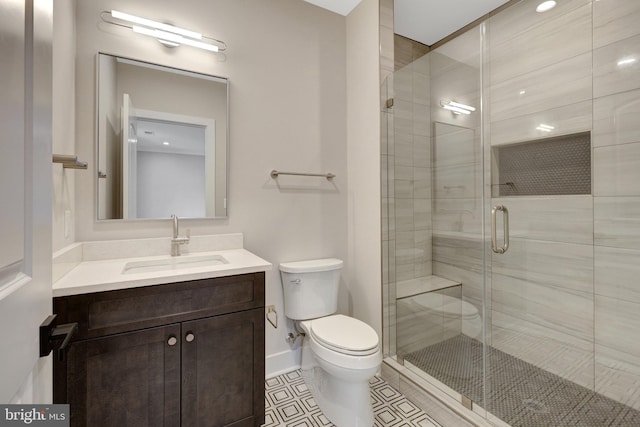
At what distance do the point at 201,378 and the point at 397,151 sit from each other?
1.74 m

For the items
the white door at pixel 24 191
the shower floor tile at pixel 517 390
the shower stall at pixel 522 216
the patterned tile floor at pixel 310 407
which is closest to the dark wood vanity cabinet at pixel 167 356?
the patterned tile floor at pixel 310 407

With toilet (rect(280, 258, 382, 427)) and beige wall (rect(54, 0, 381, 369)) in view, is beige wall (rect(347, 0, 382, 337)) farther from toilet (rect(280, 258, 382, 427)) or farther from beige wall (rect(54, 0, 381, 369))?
toilet (rect(280, 258, 382, 427))

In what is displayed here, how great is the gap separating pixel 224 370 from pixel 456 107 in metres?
2.07

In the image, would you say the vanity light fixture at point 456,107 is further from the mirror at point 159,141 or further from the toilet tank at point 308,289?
the mirror at point 159,141

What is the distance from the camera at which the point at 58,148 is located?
1.25 metres

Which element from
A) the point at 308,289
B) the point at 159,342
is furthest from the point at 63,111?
the point at 308,289

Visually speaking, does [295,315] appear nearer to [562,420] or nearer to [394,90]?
[562,420]

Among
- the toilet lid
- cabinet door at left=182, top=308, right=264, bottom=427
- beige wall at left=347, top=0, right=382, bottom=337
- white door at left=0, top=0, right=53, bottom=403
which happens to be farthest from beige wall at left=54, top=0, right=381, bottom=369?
white door at left=0, top=0, right=53, bottom=403

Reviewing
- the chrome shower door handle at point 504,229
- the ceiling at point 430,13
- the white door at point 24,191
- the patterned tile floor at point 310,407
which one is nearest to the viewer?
the white door at point 24,191

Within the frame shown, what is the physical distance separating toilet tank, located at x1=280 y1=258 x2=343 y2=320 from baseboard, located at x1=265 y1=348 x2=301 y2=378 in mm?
322

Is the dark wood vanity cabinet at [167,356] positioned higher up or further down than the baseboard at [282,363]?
higher up

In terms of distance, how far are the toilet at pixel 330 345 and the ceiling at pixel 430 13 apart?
1891 millimetres

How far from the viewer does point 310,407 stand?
1.69 meters

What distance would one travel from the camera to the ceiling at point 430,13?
2201 millimetres
